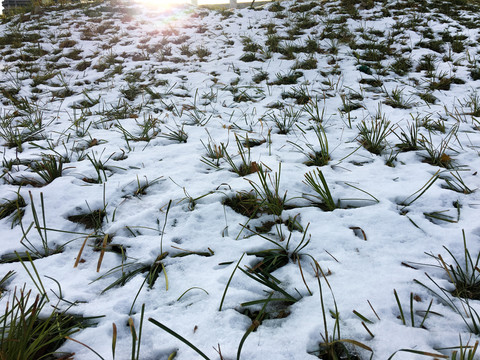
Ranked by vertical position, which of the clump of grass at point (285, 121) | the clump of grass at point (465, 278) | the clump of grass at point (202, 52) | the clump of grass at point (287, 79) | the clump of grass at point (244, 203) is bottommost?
the clump of grass at point (465, 278)

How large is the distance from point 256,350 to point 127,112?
10.7 feet

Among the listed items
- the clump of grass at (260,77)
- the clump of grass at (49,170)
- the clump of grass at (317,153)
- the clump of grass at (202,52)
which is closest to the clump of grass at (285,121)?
the clump of grass at (317,153)

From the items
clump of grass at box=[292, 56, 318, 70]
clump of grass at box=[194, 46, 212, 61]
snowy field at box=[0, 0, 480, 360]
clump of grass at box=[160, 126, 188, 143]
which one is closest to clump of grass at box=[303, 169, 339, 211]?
snowy field at box=[0, 0, 480, 360]

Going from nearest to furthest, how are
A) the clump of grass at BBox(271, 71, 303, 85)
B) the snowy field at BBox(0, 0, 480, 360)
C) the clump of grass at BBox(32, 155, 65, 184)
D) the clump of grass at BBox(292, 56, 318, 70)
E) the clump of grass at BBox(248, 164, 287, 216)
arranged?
the snowy field at BBox(0, 0, 480, 360), the clump of grass at BBox(248, 164, 287, 216), the clump of grass at BBox(32, 155, 65, 184), the clump of grass at BBox(271, 71, 303, 85), the clump of grass at BBox(292, 56, 318, 70)

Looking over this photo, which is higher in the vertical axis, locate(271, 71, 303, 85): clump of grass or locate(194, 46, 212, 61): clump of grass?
locate(194, 46, 212, 61): clump of grass

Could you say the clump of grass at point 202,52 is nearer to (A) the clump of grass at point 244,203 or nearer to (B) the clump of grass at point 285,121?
(B) the clump of grass at point 285,121

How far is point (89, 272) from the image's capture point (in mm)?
1277

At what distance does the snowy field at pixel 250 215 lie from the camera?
96 cm

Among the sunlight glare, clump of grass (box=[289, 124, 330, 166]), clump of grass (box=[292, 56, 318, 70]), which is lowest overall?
clump of grass (box=[289, 124, 330, 166])

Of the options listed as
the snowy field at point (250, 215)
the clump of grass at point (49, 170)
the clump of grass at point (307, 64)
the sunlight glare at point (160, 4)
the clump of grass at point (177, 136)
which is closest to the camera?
the snowy field at point (250, 215)

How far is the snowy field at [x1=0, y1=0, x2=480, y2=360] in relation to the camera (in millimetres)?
964

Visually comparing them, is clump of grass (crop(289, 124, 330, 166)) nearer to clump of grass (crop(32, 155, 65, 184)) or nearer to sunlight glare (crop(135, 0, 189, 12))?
clump of grass (crop(32, 155, 65, 184))

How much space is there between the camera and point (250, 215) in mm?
1624

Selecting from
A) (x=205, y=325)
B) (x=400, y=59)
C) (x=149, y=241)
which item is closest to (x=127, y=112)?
(x=149, y=241)
